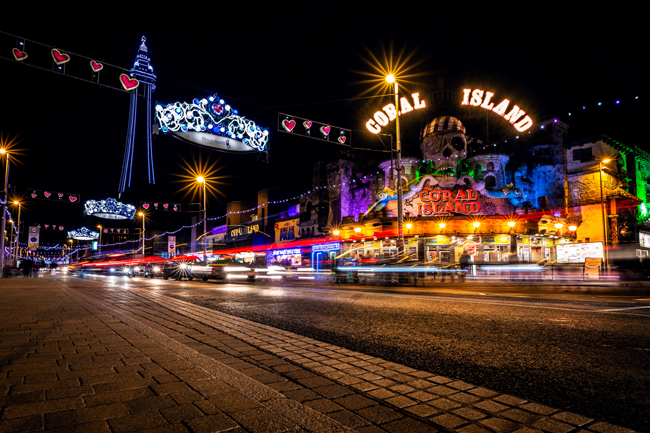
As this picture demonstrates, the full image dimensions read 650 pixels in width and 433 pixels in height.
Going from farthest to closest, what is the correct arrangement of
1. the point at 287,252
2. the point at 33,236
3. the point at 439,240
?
the point at 287,252 → the point at 33,236 → the point at 439,240

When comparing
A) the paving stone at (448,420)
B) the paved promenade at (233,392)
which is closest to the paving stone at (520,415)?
the paved promenade at (233,392)

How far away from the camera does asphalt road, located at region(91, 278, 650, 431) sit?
300 cm

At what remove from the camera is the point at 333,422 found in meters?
2.34

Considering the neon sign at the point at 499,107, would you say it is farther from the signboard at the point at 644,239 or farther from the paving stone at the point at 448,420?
the paving stone at the point at 448,420

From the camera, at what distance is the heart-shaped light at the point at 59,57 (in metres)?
12.1

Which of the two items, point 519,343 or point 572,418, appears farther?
point 519,343

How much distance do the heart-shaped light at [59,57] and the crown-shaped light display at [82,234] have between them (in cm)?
7632

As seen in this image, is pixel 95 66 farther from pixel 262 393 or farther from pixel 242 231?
pixel 242 231

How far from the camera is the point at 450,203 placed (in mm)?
36531

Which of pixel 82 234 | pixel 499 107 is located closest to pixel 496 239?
pixel 499 107

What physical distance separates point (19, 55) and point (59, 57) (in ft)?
3.38

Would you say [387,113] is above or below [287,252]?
above

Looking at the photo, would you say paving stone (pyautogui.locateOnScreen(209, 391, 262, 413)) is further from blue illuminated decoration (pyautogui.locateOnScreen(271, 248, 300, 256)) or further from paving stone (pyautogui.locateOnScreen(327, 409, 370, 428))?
blue illuminated decoration (pyautogui.locateOnScreen(271, 248, 300, 256))

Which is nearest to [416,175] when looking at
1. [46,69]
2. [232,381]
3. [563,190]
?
[563,190]
